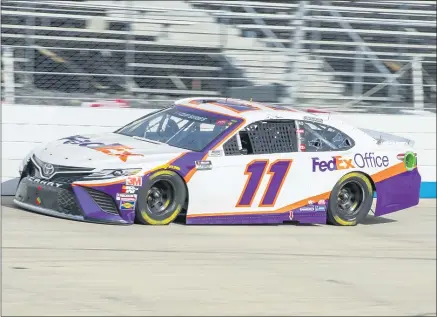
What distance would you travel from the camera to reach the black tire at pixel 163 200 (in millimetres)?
10008

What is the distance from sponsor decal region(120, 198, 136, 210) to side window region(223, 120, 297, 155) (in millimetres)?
1205

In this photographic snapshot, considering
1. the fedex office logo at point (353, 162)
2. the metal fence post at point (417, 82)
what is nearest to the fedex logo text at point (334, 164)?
the fedex office logo at point (353, 162)

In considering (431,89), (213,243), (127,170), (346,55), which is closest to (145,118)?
(127,170)

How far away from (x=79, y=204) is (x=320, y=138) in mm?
2915

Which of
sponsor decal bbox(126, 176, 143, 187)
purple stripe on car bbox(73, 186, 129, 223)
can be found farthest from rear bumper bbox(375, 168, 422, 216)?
purple stripe on car bbox(73, 186, 129, 223)

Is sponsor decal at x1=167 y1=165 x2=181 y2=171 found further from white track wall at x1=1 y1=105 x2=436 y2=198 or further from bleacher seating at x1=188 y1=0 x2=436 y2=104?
bleacher seating at x1=188 y1=0 x2=436 y2=104

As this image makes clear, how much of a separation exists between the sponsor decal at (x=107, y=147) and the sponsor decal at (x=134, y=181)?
22cm

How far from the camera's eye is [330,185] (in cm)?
1095

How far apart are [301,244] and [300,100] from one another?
4134 mm

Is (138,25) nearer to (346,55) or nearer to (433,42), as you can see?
(346,55)

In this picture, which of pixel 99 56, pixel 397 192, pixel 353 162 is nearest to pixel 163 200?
pixel 353 162

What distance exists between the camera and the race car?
989 centimetres

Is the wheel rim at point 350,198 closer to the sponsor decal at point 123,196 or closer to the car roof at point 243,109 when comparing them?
the car roof at point 243,109

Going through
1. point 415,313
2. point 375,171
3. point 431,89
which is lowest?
point 415,313
